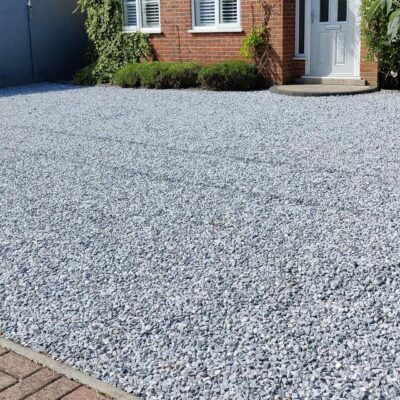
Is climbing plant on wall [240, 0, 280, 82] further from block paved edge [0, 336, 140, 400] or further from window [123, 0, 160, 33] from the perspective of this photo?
block paved edge [0, 336, 140, 400]

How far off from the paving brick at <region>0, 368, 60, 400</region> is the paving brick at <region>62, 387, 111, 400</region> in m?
0.18

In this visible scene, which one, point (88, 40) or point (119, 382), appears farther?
point (88, 40)

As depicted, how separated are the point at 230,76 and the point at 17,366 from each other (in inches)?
434

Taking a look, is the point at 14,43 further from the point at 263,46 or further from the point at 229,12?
the point at 263,46

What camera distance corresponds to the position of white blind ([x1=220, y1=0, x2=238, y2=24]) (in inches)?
574

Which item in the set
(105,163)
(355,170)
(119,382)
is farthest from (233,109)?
(119,382)

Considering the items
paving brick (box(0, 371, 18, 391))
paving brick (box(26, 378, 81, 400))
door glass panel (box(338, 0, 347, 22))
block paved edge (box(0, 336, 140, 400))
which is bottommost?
paving brick (box(26, 378, 81, 400))

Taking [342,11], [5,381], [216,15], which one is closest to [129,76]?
[216,15]

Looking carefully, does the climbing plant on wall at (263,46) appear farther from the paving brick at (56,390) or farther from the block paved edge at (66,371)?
the paving brick at (56,390)

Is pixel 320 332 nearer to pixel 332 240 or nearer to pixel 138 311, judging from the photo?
pixel 138 311

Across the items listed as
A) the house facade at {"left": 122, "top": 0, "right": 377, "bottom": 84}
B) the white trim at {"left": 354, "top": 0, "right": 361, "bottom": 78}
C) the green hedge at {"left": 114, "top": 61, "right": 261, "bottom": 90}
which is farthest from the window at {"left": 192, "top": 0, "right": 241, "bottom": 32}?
the white trim at {"left": 354, "top": 0, "right": 361, "bottom": 78}

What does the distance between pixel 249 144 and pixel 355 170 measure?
1.90 m

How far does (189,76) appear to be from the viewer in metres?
14.7

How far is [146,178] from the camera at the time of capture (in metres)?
7.20
